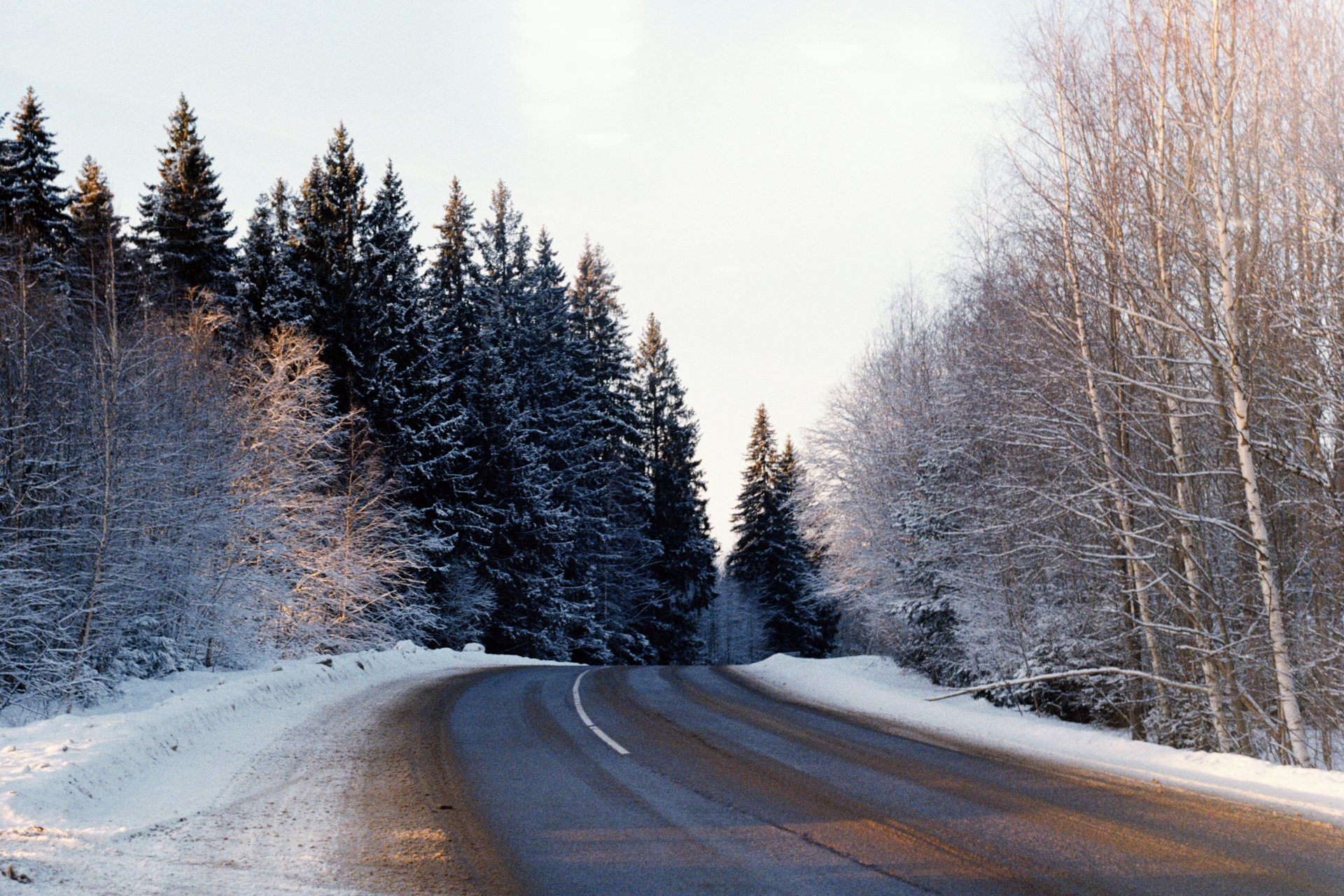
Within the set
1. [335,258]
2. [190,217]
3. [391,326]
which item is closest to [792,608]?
[391,326]

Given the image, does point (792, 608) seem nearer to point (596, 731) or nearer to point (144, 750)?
point (596, 731)

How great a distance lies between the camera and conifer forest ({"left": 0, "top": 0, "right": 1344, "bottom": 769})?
10.1 m

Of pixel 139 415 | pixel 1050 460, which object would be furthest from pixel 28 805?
pixel 1050 460

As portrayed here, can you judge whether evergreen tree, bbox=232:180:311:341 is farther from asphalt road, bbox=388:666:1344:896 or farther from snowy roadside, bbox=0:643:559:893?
asphalt road, bbox=388:666:1344:896

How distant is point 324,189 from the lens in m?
34.0

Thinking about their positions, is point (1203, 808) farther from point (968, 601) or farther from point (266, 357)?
point (266, 357)

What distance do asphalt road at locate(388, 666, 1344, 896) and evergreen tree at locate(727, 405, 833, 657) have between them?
35840mm

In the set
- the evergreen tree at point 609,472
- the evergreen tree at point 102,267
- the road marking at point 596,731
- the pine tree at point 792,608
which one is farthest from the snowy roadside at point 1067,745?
the pine tree at point 792,608

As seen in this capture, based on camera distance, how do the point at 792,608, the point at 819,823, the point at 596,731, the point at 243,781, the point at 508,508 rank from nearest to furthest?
the point at 819,823, the point at 243,781, the point at 596,731, the point at 508,508, the point at 792,608

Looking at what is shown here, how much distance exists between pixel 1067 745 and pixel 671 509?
136 feet

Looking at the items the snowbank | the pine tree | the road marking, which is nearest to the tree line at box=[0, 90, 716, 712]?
the snowbank

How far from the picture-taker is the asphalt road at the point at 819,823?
17.4 feet

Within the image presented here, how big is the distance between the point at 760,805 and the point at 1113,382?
8037mm

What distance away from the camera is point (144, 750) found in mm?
8633
